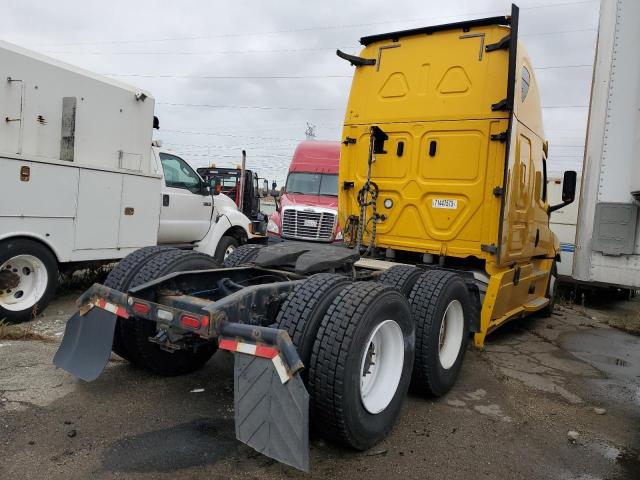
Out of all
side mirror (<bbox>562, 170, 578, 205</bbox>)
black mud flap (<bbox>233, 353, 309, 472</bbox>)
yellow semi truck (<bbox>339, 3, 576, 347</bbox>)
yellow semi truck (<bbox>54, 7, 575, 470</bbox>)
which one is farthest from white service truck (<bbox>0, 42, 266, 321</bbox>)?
side mirror (<bbox>562, 170, 578, 205</bbox>)

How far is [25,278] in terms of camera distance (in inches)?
219

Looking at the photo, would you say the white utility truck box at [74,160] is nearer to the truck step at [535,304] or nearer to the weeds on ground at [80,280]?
the weeds on ground at [80,280]

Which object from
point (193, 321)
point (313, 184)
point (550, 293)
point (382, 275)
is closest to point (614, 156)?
point (382, 275)

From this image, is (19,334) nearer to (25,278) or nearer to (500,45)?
(25,278)

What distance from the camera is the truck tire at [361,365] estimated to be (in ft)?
9.12

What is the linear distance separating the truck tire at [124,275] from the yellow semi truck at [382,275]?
2cm

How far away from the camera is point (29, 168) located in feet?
17.6

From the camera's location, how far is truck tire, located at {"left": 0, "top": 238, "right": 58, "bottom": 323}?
5295 mm

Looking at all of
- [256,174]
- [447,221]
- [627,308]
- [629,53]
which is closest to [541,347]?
[447,221]

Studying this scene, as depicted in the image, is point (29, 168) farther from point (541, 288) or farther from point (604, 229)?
point (541, 288)

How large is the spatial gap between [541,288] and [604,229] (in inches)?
175

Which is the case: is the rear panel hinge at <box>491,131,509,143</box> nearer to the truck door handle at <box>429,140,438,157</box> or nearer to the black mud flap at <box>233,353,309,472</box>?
the truck door handle at <box>429,140,438,157</box>

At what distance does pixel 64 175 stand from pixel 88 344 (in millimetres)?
3107

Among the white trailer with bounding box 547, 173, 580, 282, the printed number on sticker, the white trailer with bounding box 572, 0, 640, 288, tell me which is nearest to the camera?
the white trailer with bounding box 572, 0, 640, 288
